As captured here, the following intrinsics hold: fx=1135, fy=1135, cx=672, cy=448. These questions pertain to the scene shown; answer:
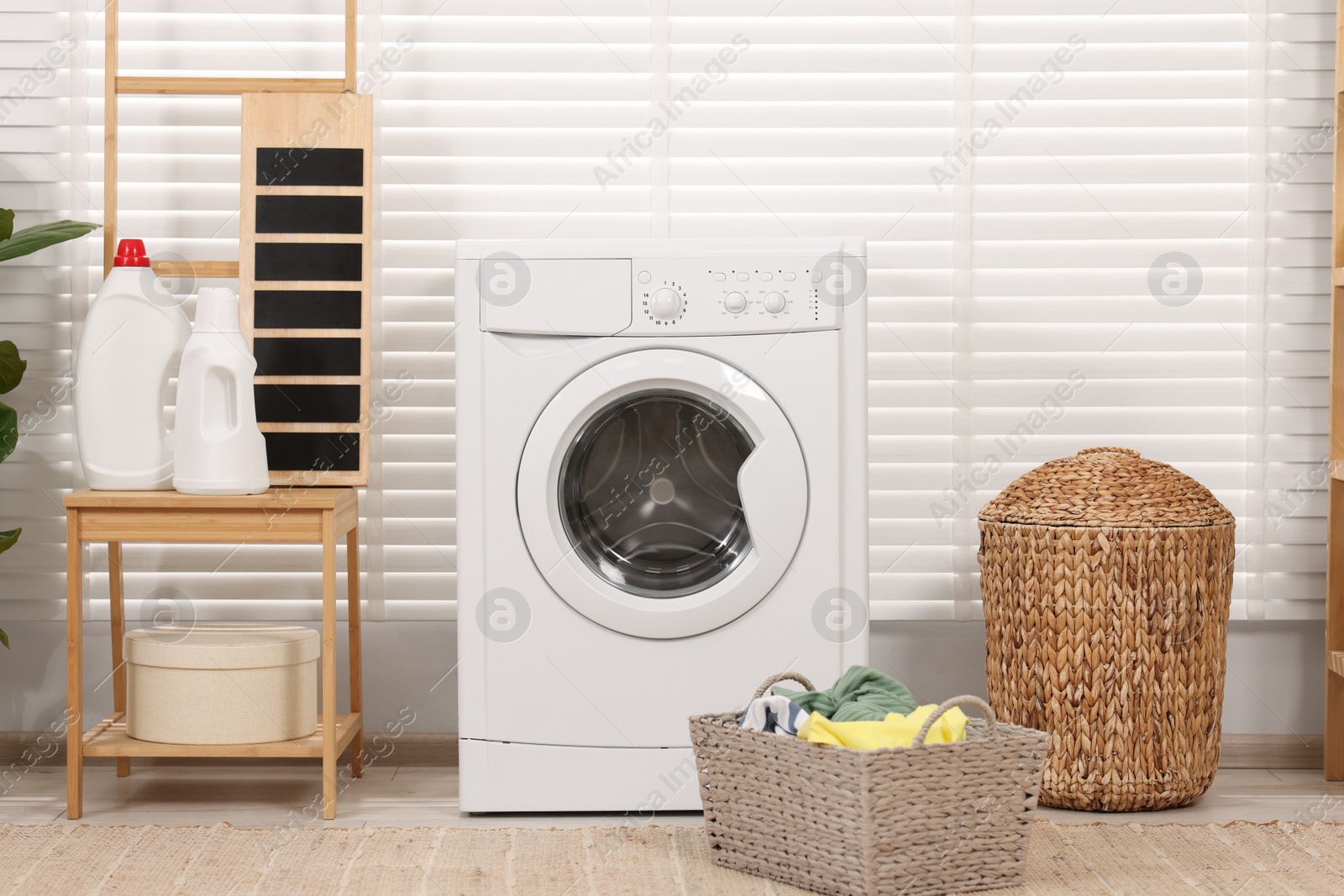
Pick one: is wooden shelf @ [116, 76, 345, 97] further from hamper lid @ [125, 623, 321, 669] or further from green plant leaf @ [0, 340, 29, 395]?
hamper lid @ [125, 623, 321, 669]

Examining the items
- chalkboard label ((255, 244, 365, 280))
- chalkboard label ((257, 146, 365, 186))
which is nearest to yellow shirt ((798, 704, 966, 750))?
chalkboard label ((255, 244, 365, 280))

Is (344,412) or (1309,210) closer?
(344,412)

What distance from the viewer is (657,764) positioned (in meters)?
1.85

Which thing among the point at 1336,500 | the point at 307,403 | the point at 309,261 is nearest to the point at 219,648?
the point at 307,403

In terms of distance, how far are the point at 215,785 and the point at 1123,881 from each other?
1.55 meters

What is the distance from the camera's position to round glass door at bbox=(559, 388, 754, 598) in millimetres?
1843

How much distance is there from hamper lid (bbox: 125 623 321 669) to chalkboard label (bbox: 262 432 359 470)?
30cm

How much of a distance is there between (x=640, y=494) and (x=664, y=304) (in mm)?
309

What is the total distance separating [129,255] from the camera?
193cm

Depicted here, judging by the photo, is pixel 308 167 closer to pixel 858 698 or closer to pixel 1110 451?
pixel 858 698

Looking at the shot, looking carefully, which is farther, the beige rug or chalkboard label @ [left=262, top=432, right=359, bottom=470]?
chalkboard label @ [left=262, top=432, right=359, bottom=470]

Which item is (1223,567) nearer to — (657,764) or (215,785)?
(657,764)

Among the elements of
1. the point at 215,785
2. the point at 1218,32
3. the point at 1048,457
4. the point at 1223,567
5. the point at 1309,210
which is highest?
the point at 1218,32

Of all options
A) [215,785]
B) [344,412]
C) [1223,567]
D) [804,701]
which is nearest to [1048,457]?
[1223,567]
